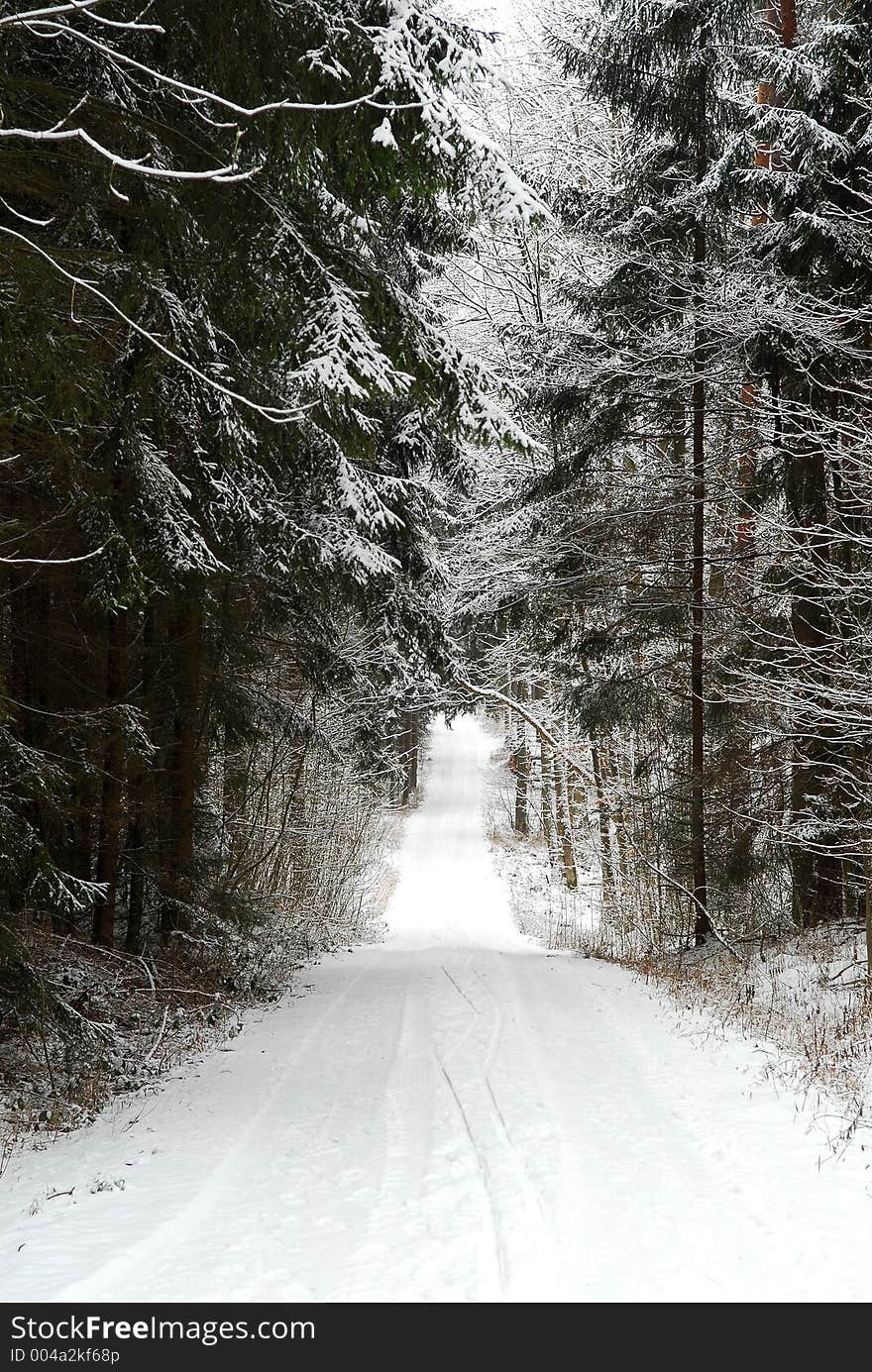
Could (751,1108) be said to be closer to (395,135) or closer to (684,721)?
(395,135)

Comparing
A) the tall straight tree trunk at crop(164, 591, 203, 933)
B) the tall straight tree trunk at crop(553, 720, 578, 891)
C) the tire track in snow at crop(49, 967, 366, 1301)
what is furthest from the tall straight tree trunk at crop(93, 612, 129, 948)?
the tall straight tree trunk at crop(553, 720, 578, 891)

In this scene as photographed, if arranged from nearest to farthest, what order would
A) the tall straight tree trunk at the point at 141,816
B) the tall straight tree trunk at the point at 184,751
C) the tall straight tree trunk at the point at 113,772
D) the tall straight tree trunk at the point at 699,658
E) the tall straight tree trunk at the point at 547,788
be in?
the tall straight tree trunk at the point at 113,772 < the tall straight tree trunk at the point at 141,816 < the tall straight tree trunk at the point at 184,751 < the tall straight tree trunk at the point at 699,658 < the tall straight tree trunk at the point at 547,788

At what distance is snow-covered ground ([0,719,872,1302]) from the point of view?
11.8 feet

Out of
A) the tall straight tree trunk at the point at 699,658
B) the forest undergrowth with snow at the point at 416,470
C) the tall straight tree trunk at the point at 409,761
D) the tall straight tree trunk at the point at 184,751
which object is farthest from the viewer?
the tall straight tree trunk at the point at 409,761

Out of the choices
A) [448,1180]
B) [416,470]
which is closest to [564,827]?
→ [416,470]

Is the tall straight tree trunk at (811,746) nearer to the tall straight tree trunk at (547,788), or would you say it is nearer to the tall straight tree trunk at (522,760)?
the tall straight tree trunk at (547,788)

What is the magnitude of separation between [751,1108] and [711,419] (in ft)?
33.1

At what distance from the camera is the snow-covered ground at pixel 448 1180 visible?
3.61 m

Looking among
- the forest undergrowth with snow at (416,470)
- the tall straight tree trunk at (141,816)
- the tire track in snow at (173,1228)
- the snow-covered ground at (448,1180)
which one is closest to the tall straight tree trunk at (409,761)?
the forest undergrowth with snow at (416,470)

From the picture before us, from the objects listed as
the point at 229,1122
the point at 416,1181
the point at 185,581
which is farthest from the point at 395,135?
the point at 229,1122

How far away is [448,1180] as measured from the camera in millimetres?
4676

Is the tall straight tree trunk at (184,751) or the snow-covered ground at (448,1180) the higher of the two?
the tall straight tree trunk at (184,751)

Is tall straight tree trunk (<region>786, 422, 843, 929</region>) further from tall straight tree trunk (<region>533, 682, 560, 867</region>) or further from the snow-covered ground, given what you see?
tall straight tree trunk (<region>533, 682, 560, 867</region>)

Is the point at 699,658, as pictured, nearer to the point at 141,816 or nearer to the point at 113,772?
the point at 141,816
